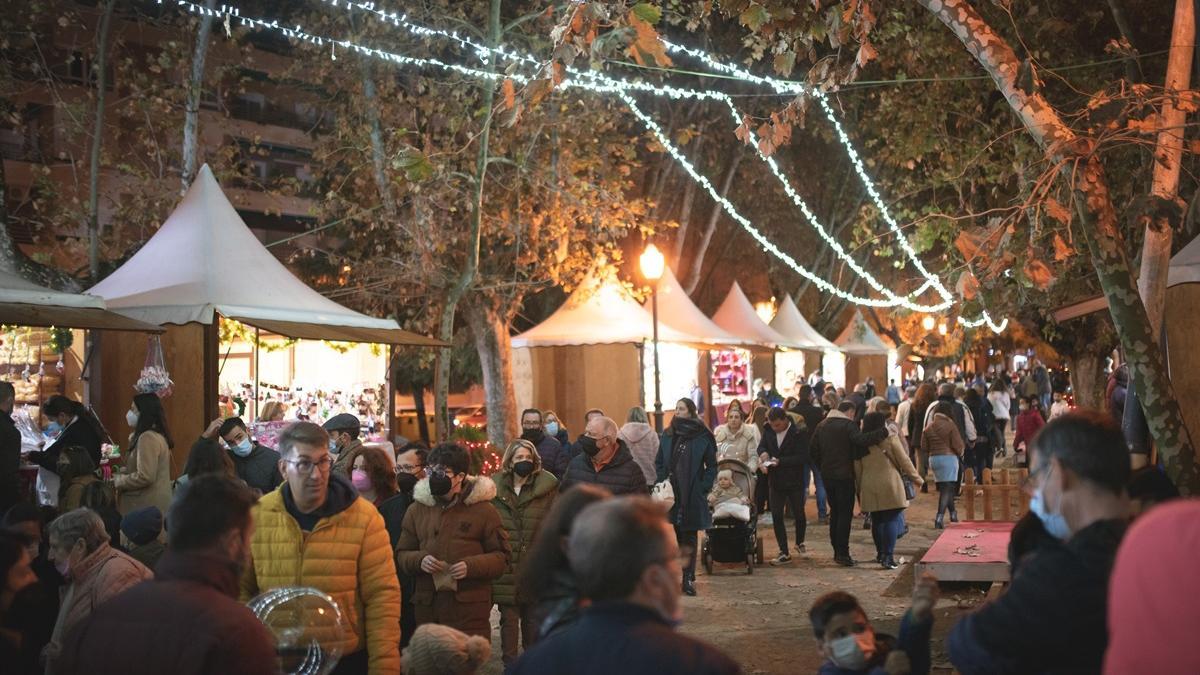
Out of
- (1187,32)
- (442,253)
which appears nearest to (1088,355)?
(442,253)

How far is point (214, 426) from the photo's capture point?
31.1ft

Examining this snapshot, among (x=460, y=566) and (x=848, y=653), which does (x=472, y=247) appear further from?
(x=848, y=653)

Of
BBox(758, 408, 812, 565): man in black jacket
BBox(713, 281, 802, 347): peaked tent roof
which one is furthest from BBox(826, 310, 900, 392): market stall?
BBox(758, 408, 812, 565): man in black jacket

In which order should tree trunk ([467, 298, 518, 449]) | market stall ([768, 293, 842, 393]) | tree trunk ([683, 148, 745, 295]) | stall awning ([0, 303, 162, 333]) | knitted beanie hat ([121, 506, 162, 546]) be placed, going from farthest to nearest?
market stall ([768, 293, 842, 393]), tree trunk ([683, 148, 745, 295]), tree trunk ([467, 298, 518, 449]), stall awning ([0, 303, 162, 333]), knitted beanie hat ([121, 506, 162, 546])

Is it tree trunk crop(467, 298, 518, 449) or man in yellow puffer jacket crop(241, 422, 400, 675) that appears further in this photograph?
tree trunk crop(467, 298, 518, 449)

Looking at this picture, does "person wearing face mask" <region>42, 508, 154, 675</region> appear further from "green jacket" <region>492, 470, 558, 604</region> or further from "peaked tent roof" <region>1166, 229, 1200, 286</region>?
"peaked tent roof" <region>1166, 229, 1200, 286</region>

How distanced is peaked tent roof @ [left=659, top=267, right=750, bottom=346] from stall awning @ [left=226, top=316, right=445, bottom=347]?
31.3 ft

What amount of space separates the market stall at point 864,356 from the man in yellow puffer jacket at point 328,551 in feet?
112

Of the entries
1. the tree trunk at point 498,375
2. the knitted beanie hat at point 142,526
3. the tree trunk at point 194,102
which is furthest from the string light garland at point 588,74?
the tree trunk at point 498,375

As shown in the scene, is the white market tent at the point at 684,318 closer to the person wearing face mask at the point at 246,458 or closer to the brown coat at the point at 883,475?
the brown coat at the point at 883,475

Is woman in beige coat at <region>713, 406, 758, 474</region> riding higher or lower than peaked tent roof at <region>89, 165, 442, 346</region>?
lower

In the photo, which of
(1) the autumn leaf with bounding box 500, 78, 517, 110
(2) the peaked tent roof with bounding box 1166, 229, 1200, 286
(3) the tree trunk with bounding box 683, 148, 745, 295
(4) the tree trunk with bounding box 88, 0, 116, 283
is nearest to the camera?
(1) the autumn leaf with bounding box 500, 78, 517, 110

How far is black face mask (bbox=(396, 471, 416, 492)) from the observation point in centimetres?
823

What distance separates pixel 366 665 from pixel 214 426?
4695 millimetres
